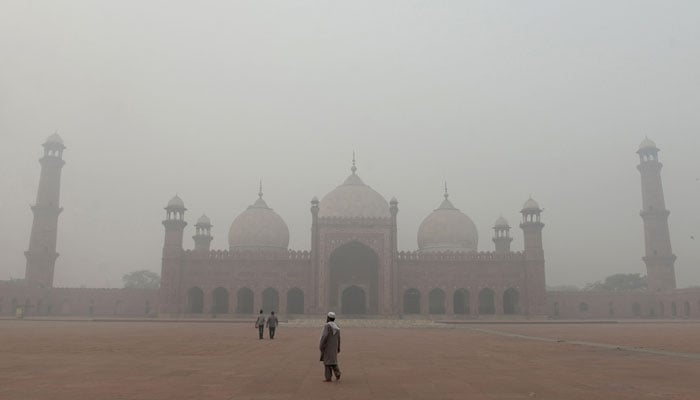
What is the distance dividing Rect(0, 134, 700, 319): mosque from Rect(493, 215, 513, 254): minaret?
406 cm

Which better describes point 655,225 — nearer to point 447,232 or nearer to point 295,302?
point 447,232

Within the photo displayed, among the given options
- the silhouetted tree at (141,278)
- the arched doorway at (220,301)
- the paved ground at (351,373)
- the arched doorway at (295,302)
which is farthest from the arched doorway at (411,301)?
the silhouetted tree at (141,278)

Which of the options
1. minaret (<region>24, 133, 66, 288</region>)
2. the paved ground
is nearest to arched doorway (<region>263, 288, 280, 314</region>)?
minaret (<region>24, 133, 66, 288</region>)

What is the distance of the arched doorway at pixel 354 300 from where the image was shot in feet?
121

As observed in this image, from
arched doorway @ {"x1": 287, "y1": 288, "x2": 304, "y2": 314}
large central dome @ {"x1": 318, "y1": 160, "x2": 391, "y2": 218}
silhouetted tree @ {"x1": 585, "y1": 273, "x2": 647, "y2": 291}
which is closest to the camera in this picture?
arched doorway @ {"x1": 287, "y1": 288, "x2": 304, "y2": 314}

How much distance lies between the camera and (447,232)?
40812 mm

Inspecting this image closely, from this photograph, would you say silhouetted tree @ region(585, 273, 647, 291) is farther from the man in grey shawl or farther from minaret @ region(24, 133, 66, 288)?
the man in grey shawl

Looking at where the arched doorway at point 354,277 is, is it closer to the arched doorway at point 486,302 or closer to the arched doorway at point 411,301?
the arched doorway at point 411,301

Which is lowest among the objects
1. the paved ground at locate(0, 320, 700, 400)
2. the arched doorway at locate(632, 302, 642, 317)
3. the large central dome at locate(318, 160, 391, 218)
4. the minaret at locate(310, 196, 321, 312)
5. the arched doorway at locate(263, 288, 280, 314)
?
the paved ground at locate(0, 320, 700, 400)

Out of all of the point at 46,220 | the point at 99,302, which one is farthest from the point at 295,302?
the point at 46,220

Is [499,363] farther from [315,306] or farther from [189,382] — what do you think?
[315,306]

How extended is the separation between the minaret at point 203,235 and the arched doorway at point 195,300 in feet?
23.0

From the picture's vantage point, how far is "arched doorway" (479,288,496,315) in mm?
37156

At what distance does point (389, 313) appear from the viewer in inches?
1332
